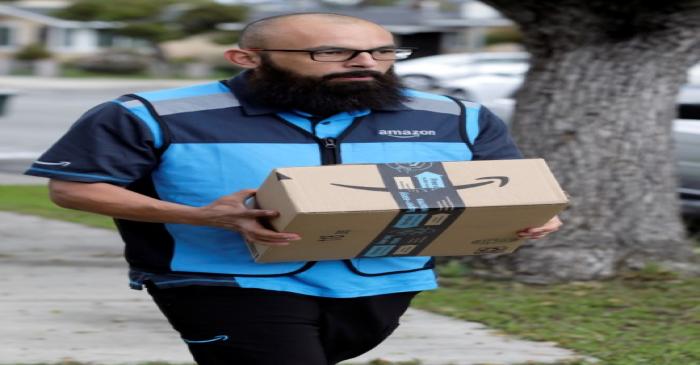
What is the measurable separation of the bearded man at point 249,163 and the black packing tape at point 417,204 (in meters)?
0.14

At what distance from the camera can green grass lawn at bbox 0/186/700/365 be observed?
252 inches

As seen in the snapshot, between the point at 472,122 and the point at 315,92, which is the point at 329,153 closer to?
the point at 315,92

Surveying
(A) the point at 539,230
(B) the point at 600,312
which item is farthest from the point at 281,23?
(B) the point at 600,312

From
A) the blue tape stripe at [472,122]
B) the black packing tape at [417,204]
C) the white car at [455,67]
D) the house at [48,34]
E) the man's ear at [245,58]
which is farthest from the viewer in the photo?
the house at [48,34]

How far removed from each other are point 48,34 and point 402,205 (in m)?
63.6

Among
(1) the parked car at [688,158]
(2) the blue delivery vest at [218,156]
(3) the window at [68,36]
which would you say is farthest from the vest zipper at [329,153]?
(3) the window at [68,36]

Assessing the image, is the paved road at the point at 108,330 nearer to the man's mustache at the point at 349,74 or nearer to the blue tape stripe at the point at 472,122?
the blue tape stripe at the point at 472,122

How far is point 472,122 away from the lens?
3816 millimetres

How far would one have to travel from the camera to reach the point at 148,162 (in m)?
3.48

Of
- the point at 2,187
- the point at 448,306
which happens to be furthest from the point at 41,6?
the point at 448,306

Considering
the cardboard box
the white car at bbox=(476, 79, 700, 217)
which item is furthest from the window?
the cardboard box

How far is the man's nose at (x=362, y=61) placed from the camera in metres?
3.58

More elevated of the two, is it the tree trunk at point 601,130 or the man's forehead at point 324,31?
the man's forehead at point 324,31

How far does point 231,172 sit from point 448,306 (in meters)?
4.01
